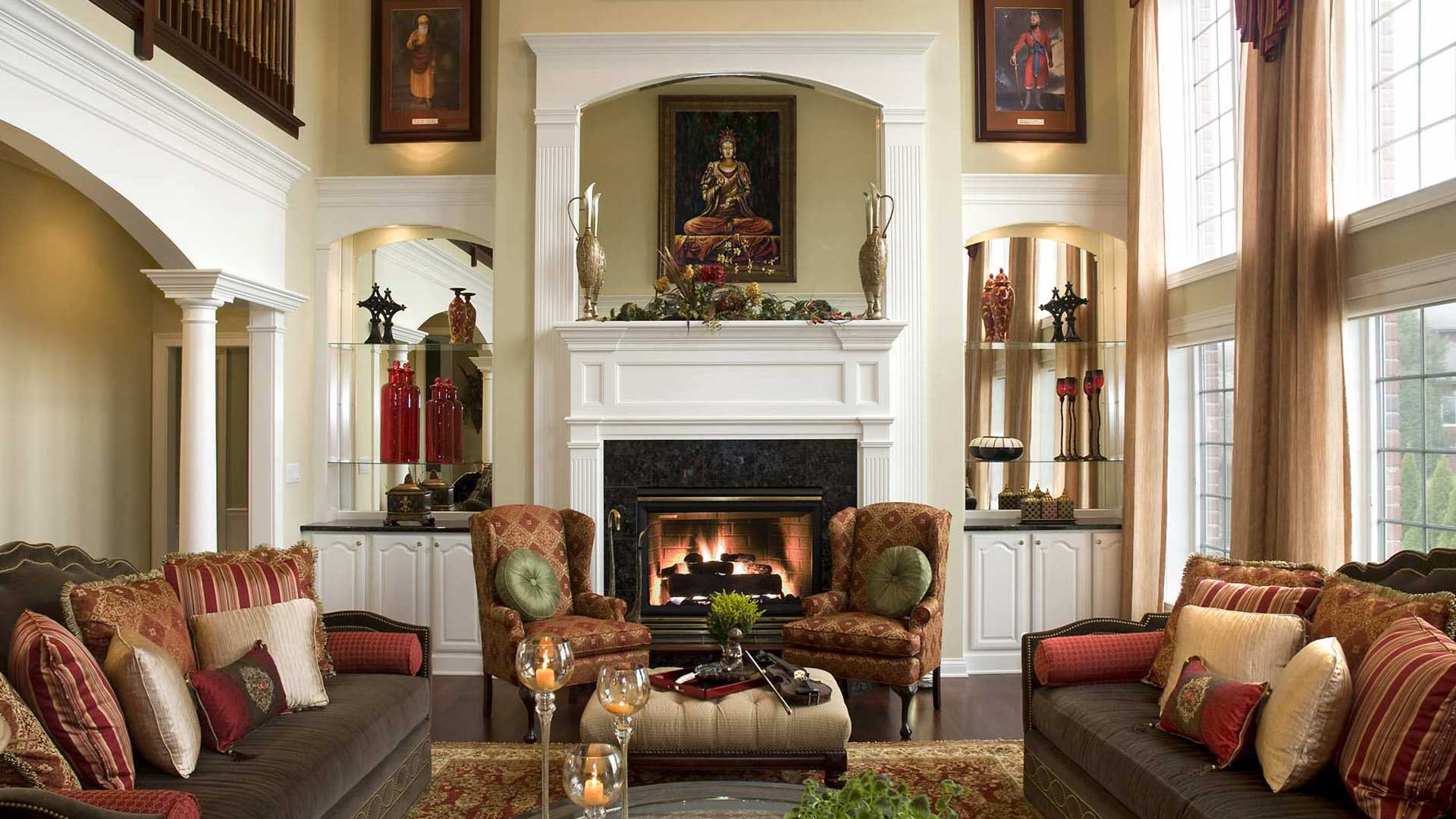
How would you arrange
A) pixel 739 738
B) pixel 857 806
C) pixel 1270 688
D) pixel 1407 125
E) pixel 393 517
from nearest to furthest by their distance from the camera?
pixel 857 806, pixel 1270 688, pixel 739 738, pixel 1407 125, pixel 393 517

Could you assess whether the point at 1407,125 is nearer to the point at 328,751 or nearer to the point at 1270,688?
the point at 1270,688

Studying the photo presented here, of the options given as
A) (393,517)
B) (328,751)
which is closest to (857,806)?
(328,751)

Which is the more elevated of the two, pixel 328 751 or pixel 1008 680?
pixel 328 751

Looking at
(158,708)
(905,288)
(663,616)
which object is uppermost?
(905,288)

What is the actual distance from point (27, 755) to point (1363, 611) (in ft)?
11.8

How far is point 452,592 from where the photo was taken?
5.89 metres

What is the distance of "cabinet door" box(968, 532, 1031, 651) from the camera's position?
5879mm

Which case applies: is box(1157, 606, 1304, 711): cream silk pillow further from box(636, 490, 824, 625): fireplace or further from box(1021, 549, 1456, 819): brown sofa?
box(636, 490, 824, 625): fireplace

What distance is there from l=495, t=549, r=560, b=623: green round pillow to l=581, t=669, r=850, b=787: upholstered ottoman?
126 centimetres

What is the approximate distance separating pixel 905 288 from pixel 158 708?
4360mm

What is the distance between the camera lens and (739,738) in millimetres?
3617

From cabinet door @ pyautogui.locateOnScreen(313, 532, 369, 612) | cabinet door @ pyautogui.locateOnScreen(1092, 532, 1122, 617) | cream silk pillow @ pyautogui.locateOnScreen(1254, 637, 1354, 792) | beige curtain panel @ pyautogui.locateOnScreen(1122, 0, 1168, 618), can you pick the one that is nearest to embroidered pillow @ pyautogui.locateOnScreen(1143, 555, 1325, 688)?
cream silk pillow @ pyautogui.locateOnScreen(1254, 637, 1354, 792)

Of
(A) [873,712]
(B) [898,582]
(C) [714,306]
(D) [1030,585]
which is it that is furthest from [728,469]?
(D) [1030,585]

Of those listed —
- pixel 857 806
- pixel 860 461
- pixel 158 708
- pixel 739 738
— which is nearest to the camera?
pixel 857 806
